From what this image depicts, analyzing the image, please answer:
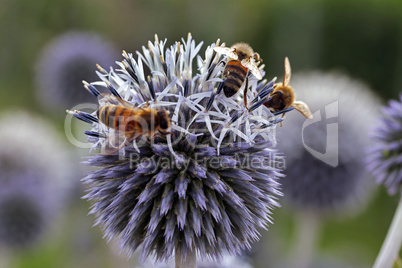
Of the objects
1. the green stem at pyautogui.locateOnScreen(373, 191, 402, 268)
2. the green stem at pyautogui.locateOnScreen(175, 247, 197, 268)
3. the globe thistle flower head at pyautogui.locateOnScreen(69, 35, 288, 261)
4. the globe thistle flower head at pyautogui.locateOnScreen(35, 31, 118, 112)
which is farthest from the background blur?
the green stem at pyautogui.locateOnScreen(175, 247, 197, 268)

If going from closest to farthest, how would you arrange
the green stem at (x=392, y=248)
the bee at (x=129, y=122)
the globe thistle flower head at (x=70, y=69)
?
the bee at (x=129, y=122) → the green stem at (x=392, y=248) → the globe thistle flower head at (x=70, y=69)

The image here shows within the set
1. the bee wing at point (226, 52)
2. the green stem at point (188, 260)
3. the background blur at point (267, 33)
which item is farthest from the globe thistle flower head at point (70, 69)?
the background blur at point (267, 33)

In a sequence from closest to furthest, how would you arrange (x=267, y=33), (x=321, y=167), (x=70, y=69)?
(x=321, y=167) < (x=70, y=69) < (x=267, y=33)

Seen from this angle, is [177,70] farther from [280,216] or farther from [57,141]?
[280,216]

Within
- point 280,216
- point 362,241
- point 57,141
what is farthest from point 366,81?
point 57,141

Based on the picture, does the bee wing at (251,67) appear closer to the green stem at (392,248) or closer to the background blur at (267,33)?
the green stem at (392,248)

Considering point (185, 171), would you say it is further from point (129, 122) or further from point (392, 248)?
point (392, 248)

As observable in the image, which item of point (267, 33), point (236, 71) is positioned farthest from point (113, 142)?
point (267, 33)
